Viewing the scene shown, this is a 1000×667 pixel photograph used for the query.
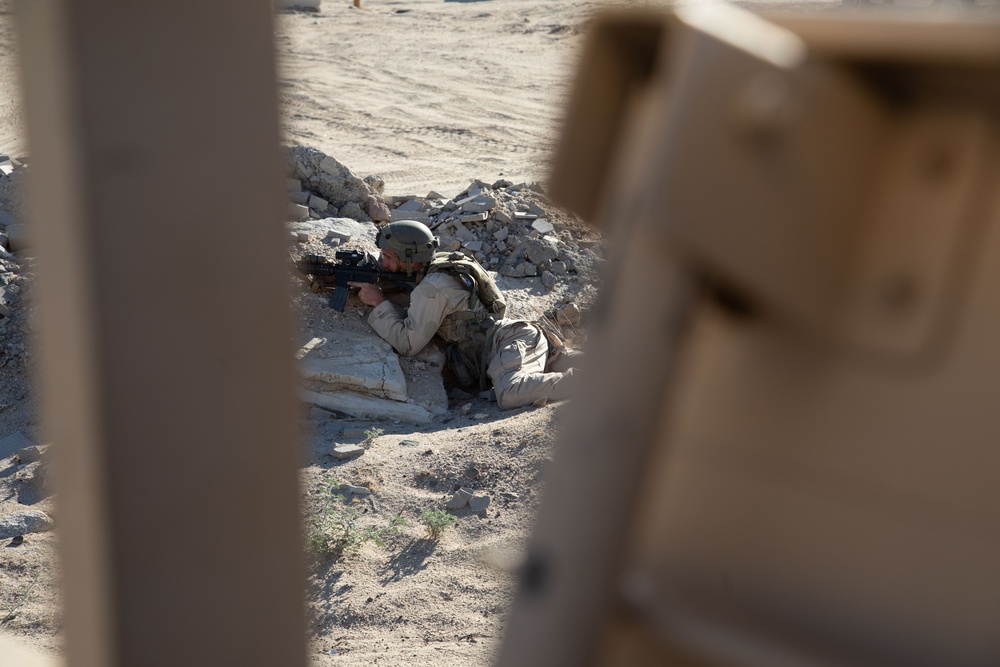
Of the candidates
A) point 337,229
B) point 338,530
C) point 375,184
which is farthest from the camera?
point 375,184

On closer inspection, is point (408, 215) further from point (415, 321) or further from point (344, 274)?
point (415, 321)

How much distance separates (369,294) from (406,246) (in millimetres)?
462

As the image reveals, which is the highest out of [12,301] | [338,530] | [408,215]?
[408,215]

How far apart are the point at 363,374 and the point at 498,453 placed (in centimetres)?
123

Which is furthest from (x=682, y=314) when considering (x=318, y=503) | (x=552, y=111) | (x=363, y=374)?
(x=552, y=111)

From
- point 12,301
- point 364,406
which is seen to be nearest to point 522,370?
point 364,406

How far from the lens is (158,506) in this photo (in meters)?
0.65

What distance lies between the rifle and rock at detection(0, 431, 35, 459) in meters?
1.96

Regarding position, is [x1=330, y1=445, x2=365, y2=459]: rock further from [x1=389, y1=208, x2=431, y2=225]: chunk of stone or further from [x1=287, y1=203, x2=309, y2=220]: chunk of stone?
[x1=389, y1=208, x2=431, y2=225]: chunk of stone

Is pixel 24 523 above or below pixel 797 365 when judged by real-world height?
below

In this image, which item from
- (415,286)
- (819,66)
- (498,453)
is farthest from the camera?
(415,286)

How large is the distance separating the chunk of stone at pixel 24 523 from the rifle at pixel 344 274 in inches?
92.1

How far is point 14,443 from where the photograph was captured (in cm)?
464

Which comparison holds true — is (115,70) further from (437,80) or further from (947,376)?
(437,80)
